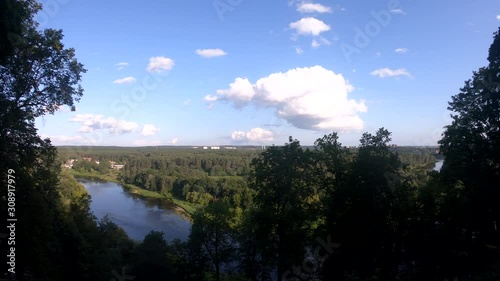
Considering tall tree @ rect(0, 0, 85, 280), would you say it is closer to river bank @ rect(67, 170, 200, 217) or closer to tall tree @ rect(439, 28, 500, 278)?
tall tree @ rect(439, 28, 500, 278)

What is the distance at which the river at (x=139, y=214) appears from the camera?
46269 mm

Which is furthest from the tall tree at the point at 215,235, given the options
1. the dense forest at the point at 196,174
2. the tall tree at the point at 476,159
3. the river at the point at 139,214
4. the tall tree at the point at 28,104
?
the river at the point at 139,214

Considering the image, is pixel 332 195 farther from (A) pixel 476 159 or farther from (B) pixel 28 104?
(B) pixel 28 104

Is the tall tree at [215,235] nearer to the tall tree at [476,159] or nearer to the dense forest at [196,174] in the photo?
the dense forest at [196,174]

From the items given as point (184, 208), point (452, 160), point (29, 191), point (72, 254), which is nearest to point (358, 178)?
point (452, 160)

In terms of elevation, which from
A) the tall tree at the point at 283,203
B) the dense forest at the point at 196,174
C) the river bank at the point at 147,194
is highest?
the tall tree at the point at 283,203

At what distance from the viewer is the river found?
4627 cm

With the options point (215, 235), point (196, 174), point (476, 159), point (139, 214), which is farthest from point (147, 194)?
point (476, 159)

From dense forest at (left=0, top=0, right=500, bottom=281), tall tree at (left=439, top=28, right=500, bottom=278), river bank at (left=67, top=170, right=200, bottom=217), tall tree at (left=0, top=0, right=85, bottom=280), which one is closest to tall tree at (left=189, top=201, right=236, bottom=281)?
dense forest at (left=0, top=0, right=500, bottom=281)

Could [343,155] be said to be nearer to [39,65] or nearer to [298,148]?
[298,148]

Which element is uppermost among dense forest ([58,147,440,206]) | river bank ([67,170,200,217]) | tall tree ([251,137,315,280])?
tall tree ([251,137,315,280])

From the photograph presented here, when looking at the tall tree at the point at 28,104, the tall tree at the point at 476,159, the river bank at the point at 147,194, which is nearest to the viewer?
the tall tree at the point at 28,104

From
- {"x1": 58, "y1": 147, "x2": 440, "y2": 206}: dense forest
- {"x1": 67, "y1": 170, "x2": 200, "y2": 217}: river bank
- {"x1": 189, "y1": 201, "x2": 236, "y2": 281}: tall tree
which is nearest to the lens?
{"x1": 189, "y1": 201, "x2": 236, "y2": 281}: tall tree

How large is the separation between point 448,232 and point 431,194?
1.93m
